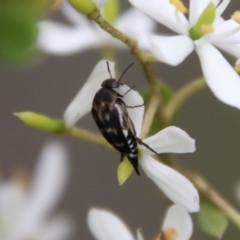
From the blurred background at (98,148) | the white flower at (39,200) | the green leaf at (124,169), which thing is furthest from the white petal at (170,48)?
the blurred background at (98,148)

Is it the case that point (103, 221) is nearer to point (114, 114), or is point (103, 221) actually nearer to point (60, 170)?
point (114, 114)

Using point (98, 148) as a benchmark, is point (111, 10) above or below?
above

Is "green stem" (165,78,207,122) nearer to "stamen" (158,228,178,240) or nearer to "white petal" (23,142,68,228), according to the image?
"stamen" (158,228,178,240)

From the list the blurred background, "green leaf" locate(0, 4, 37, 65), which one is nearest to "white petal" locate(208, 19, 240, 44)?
"green leaf" locate(0, 4, 37, 65)

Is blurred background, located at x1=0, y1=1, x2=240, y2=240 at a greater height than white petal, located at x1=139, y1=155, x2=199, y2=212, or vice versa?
white petal, located at x1=139, y1=155, x2=199, y2=212

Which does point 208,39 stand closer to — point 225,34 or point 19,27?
point 225,34

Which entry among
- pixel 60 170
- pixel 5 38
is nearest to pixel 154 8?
pixel 5 38

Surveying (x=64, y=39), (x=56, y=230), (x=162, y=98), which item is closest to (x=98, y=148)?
(x=56, y=230)
